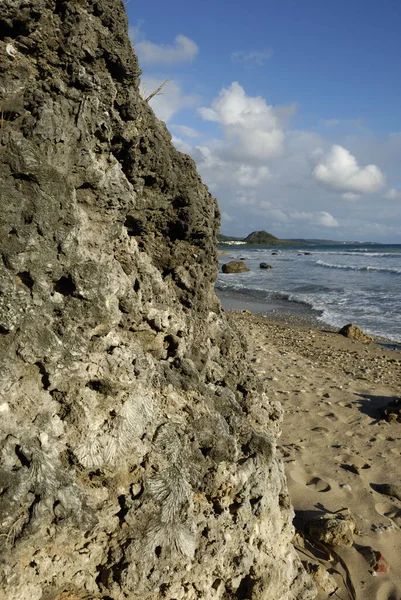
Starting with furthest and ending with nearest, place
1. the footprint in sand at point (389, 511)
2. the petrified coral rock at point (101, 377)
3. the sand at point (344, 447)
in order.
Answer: the footprint in sand at point (389, 511) → the sand at point (344, 447) → the petrified coral rock at point (101, 377)

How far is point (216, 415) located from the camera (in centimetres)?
308

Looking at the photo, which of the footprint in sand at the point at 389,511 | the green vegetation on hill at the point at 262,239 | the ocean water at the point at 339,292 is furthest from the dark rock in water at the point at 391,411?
the green vegetation on hill at the point at 262,239

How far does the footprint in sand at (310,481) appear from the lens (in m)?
4.94

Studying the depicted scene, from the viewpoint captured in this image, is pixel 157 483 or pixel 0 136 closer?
pixel 0 136

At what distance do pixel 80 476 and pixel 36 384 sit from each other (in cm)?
59

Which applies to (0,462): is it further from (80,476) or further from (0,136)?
(0,136)

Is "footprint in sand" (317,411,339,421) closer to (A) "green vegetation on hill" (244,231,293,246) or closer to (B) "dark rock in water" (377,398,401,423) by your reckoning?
(B) "dark rock in water" (377,398,401,423)

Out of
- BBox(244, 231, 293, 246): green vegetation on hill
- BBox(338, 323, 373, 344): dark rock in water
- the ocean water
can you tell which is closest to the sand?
BBox(338, 323, 373, 344): dark rock in water

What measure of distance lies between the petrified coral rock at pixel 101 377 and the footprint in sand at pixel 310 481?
5.75ft

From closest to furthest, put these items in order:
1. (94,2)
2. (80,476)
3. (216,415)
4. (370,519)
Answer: (80,476) < (94,2) < (216,415) < (370,519)

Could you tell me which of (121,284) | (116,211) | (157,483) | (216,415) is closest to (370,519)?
(216,415)

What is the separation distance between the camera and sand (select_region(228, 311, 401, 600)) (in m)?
3.84

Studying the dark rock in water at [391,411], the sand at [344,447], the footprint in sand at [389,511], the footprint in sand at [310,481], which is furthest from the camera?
the dark rock in water at [391,411]

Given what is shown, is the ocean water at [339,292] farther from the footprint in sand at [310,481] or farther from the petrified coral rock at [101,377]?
the petrified coral rock at [101,377]
